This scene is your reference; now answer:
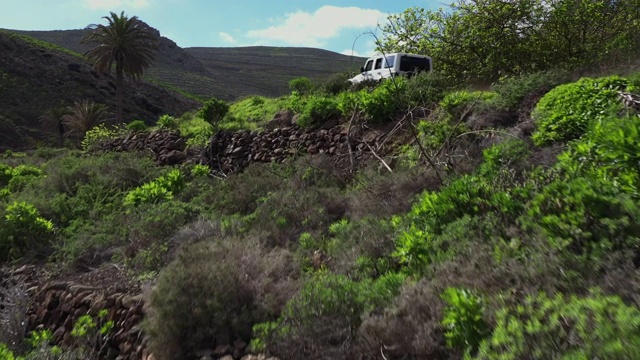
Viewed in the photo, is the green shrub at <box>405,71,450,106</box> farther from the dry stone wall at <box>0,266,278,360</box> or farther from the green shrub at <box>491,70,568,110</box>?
the dry stone wall at <box>0,266,278,360</box>

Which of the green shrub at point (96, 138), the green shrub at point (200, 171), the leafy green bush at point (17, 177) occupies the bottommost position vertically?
the leafy green bush at point (17, 177)

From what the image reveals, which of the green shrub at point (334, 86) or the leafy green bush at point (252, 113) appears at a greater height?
the green shrub at point (334, 86)

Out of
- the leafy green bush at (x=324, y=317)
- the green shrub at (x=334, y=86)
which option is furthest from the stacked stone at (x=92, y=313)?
the green shrub at (x=334, y=86)

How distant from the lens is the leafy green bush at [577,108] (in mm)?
5383

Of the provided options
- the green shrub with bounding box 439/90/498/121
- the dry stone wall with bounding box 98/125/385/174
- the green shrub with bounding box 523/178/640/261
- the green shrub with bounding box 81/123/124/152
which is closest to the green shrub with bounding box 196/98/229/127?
the dry stone wall with bounding box 98/125/385/174

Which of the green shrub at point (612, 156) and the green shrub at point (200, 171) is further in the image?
the green shrub at point (200, 171)

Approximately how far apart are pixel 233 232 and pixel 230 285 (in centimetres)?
195

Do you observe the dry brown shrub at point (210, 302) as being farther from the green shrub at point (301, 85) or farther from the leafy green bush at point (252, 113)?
the green shrub at point (301, 85)

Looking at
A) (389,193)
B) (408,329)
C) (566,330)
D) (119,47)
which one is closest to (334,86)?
(389,193)

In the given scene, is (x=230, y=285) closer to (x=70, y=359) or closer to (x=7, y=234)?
(x=70, y=359)

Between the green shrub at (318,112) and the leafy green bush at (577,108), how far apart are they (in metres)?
5.02

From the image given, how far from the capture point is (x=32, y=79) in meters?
43.9

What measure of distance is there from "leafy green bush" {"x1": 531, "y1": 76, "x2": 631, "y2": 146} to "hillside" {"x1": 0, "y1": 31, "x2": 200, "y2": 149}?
38916 mm

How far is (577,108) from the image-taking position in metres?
5.55
